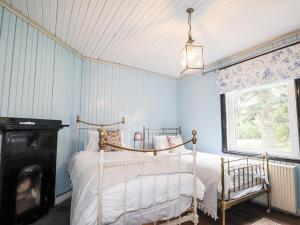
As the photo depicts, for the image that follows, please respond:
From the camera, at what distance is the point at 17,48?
2201 mm

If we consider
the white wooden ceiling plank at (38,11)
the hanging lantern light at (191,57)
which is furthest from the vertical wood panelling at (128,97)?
the hanging lantern light at (191,57)

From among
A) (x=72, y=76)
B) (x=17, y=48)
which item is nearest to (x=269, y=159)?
(x=72, y=76)

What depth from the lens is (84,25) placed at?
7.93 feet

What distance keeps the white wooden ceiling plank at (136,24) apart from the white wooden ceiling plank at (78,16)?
0.54 metres

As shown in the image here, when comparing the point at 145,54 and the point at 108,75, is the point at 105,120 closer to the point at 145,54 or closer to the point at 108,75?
the point at 108,75

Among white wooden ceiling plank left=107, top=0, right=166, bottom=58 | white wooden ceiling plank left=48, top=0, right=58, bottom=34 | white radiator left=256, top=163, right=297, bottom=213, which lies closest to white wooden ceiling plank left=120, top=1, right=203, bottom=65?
white wooden ceiling plank left=107, top=0, right=166, bottom=58

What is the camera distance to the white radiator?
2.31 meters

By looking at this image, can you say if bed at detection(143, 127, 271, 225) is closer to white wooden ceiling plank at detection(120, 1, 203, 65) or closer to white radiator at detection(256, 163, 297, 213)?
white radiator at detection(256, 163, 297, 213)

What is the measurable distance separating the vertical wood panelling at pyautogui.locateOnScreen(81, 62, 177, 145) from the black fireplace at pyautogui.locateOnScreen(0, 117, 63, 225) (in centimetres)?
107

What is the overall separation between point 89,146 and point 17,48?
1.73 meters

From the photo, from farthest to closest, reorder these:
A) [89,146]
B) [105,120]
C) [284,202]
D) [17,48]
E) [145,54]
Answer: [105,120]
[145,54]
[89,146]
[284,202]
[17,48]

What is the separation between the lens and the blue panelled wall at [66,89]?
84.4 inches

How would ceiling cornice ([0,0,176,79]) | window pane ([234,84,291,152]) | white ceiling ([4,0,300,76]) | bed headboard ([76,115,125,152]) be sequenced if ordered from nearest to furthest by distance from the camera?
white ceiling ([4,0,300,76]) → ceiling cornice ([0,0,176,79]) → window pane ([234,84,291,152]) → bed headboard ([76,115,125,152])

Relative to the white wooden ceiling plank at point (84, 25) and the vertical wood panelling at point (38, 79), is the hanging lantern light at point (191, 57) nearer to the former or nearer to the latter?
the white wooden ceiling plank at point (84, 25)
